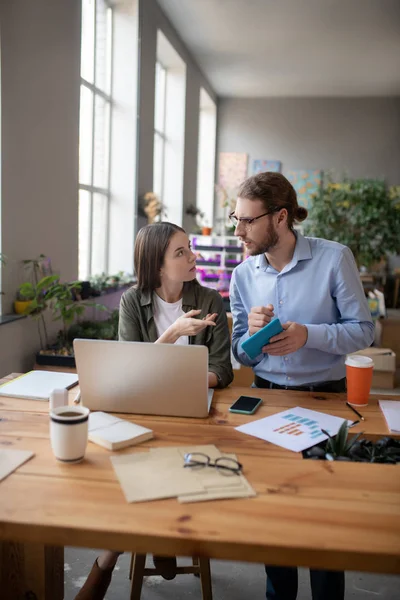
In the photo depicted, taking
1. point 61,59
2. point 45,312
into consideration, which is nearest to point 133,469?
point 45,312

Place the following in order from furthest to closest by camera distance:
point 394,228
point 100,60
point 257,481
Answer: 1. point 394,228
2. point 100,60
3. point 257,481

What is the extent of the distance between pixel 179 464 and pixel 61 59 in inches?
122

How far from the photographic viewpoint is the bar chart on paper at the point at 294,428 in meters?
1.33

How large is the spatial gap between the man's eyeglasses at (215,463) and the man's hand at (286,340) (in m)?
0.53

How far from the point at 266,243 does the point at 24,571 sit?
1224 mm

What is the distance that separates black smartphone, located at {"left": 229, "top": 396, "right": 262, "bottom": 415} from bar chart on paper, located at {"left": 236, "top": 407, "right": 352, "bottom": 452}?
0.07 meters

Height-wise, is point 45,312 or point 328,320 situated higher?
point 328,320

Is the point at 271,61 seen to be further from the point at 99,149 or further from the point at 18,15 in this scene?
the point at 18,15

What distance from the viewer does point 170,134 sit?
277 inches

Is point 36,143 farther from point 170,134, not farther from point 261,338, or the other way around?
point 170,134

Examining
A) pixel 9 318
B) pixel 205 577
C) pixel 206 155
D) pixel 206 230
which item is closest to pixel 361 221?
pixel 206 230

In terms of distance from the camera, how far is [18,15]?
9.71 feet

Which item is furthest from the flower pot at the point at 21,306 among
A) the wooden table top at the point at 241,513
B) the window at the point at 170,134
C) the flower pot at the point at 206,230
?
the window at the point at 170,134

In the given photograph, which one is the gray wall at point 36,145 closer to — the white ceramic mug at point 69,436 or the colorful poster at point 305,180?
the white ceramic mug at point 69,436
